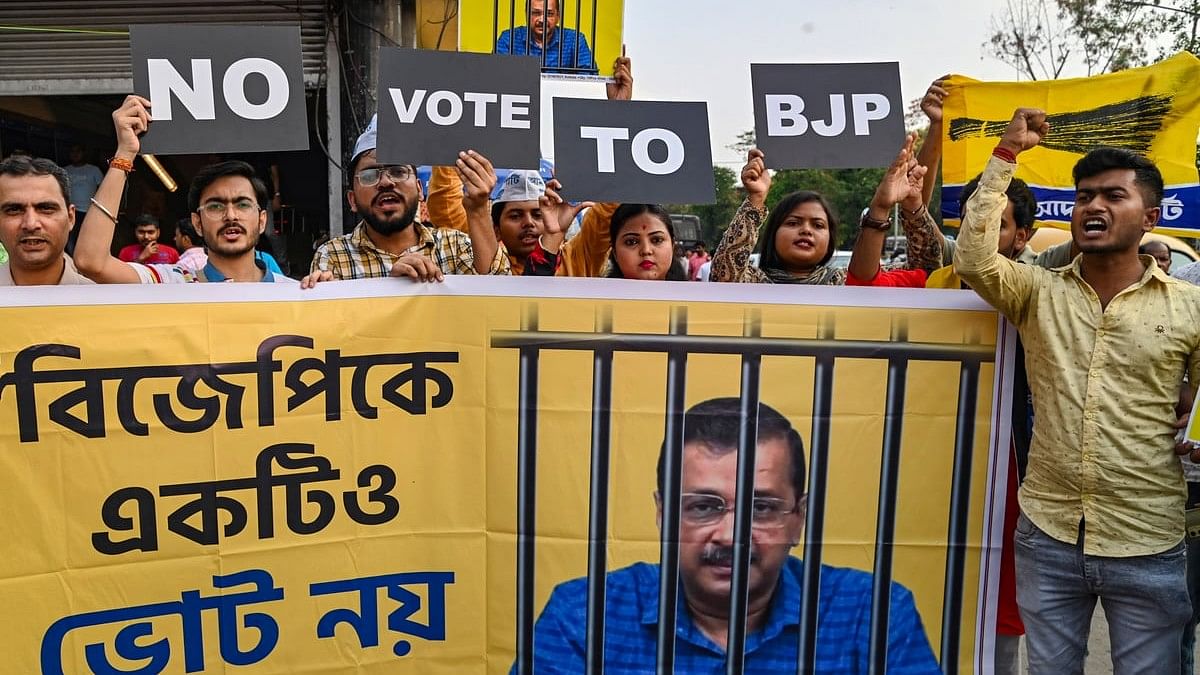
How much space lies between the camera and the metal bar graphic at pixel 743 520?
2.44 metres

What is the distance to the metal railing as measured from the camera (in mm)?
2424

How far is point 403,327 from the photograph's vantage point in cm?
239

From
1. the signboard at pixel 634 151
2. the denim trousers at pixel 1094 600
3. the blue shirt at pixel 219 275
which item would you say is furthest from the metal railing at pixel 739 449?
the blue shirt at pixel 219 275

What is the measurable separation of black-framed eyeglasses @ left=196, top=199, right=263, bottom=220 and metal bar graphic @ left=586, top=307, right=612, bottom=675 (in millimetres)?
1103

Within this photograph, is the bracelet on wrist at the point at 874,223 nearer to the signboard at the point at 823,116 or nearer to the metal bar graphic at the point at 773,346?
the signboard at the point at 823,116

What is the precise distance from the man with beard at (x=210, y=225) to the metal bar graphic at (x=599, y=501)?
88cm

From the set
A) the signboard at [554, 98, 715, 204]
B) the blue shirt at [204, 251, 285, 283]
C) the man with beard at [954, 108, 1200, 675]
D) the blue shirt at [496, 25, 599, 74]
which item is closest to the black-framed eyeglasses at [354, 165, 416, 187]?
the blue shirt at [204, 251, 285, 283]

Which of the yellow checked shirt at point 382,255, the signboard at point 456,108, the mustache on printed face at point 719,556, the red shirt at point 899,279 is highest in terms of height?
the signboard at point 456,108

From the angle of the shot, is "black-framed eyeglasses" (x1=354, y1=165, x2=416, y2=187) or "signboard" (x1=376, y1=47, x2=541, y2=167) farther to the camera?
"black-framed eyeglasses" (x1=354, y1=165, x2=416, y2=187)

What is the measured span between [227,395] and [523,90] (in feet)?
3.86

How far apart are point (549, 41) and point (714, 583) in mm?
3974

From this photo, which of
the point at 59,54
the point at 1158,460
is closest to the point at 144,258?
the point at 59,54

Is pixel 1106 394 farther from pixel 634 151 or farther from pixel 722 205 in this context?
pixel 722 205

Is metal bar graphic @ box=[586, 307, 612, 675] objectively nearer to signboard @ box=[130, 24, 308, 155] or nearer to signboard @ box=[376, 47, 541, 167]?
signboard @ box=[376, 47, 541, 167]
